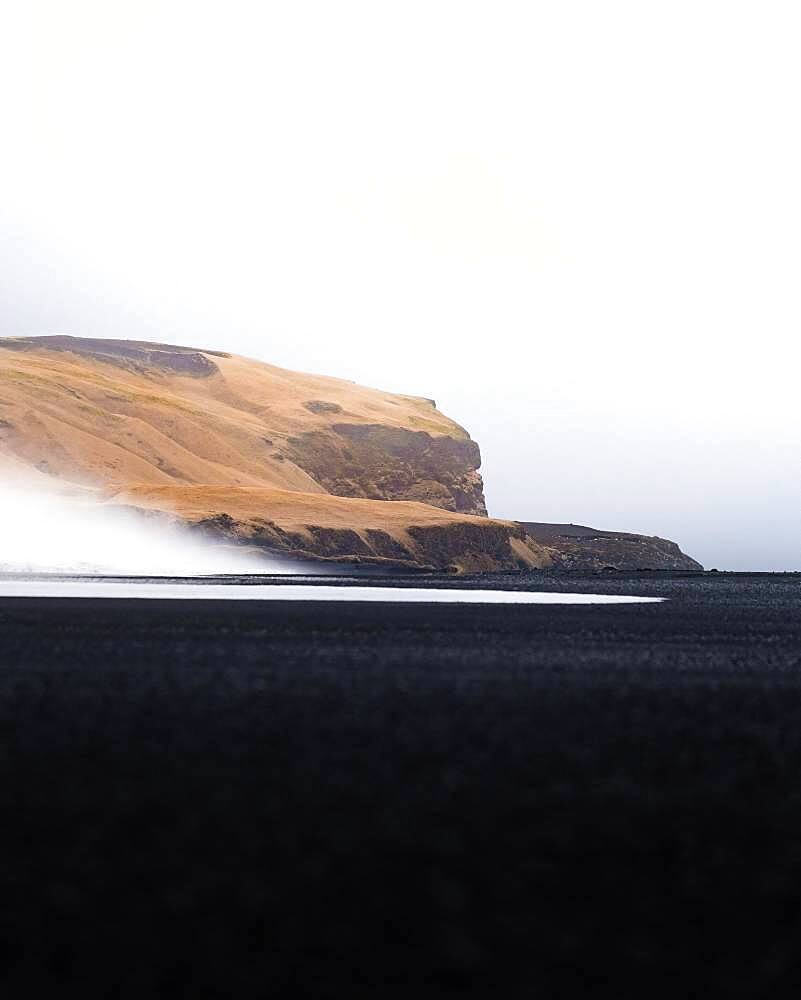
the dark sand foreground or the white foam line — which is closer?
the dark sand foreground

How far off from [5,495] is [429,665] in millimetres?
133473

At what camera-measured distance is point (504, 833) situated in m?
16.0

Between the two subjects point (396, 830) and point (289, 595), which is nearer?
point (396, 830)

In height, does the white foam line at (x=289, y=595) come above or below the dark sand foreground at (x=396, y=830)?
above

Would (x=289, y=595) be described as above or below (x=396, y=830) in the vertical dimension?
above

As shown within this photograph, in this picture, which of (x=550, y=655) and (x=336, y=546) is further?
(x=336, y=546)

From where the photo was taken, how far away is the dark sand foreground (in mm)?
11562

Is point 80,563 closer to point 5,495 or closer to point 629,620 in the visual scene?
point 5,495

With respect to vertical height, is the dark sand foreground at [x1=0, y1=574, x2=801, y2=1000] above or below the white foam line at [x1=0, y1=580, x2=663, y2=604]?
below

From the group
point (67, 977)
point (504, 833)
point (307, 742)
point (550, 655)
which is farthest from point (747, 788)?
point (550, 655)

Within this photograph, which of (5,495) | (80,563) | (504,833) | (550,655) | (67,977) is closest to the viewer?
(67,977)

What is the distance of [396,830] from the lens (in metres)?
16.0

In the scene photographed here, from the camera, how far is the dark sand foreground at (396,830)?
11562 mm

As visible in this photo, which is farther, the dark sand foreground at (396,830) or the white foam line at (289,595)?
the white foam line at (289,595)
